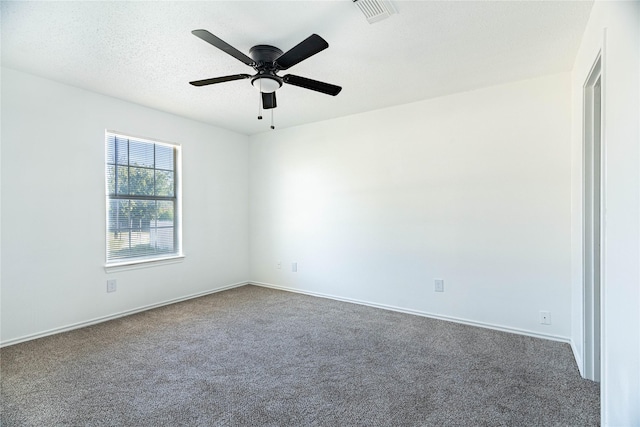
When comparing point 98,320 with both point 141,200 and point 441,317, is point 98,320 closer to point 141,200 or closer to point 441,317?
point 141,200

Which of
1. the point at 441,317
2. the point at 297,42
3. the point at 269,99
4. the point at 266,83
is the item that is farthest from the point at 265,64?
the point at 441,317

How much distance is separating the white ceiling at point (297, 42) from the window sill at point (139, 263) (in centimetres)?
193

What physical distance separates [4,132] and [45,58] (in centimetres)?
80

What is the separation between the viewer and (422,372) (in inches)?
92.7

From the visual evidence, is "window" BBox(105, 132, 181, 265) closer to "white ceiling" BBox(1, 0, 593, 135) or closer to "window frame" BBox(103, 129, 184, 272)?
"window frame" BBox(103, 129, 184, 272)

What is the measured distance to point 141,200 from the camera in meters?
3.91

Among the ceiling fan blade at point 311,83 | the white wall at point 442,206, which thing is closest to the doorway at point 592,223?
the white wall at point 442,206

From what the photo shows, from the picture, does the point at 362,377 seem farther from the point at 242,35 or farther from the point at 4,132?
the point at 4,132

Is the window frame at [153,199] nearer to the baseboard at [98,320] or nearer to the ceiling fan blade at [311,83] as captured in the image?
the baseboard at [98,320]

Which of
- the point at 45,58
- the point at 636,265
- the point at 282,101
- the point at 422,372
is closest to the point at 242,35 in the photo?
the point at 282,101

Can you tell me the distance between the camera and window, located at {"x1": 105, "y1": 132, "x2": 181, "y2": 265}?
11.9 feet

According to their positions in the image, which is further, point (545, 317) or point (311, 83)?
point (545, 317)

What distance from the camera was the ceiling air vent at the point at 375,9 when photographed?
1.90m

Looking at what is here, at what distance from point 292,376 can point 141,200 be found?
2.94 metres
